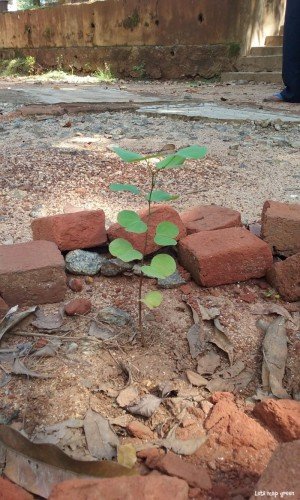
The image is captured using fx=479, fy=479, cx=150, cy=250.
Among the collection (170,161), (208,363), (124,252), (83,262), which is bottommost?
(208,363)

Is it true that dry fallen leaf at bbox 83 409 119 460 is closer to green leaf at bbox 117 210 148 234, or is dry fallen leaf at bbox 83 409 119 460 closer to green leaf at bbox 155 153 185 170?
green leaf at bbox 117 210 148 234

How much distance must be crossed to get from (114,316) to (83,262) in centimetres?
32

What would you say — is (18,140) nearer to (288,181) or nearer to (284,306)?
(288,181)

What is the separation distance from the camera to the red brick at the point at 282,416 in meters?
1.11

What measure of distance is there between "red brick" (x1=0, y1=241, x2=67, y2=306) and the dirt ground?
0.18ft

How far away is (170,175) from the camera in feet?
9.77

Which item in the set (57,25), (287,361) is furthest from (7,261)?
(57,25)

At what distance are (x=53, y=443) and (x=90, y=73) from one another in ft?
34.0

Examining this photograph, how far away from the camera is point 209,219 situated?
6.61 feet

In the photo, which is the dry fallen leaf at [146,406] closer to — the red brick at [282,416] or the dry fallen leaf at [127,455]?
the dry fallen leaf at [127,455]

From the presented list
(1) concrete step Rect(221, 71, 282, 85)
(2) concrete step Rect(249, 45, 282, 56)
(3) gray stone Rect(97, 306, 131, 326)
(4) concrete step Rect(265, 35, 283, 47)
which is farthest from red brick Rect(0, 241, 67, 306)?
(4) concrete step Rect(265, 35, 283, 47)

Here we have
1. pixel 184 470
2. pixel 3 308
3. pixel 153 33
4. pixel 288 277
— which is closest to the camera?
pixel 184 470

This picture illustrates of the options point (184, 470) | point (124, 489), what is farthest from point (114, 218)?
point (124, 489)

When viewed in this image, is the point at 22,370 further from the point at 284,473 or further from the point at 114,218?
the point at 114,218
